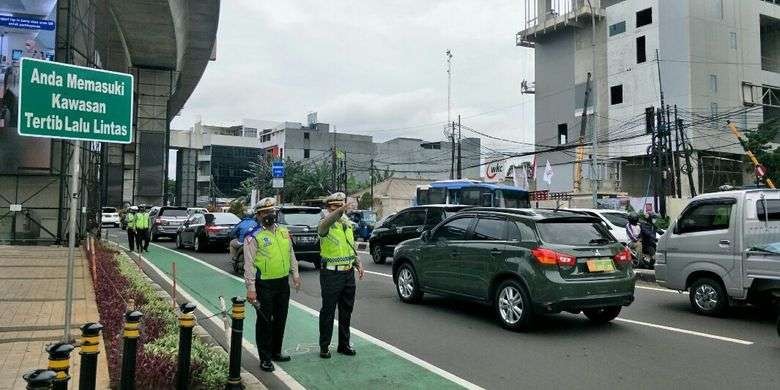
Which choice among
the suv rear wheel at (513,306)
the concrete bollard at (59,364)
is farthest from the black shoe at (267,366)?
the suv rear wheel at (513,306)

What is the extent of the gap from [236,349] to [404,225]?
11.7 metres

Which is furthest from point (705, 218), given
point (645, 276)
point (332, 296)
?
point (332, 296)

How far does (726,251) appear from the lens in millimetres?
8961

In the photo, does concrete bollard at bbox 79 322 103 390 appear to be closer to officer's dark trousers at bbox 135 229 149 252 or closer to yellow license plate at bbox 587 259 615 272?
yellow license plate at bbox 587 259 615 272

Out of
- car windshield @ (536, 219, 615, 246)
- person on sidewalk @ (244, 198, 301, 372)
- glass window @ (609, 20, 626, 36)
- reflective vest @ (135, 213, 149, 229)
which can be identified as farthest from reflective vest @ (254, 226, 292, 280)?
glass window @ (609, 20, 626, 36)

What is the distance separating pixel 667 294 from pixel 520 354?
6383 millimetres

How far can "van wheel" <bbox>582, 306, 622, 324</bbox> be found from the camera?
27.7 feet

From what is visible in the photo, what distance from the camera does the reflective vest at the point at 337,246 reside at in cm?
657

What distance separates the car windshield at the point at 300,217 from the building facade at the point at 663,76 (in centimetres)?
3375

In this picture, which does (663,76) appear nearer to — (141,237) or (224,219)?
(224,219)

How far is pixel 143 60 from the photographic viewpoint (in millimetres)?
38000

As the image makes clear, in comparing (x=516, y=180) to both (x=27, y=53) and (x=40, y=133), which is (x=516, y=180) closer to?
(x=27, y=53)

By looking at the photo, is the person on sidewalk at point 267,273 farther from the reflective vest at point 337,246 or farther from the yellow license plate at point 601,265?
the yellow license plate at point 601,265

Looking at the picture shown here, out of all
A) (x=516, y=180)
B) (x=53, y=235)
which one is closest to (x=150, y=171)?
(x=53, y=235)
